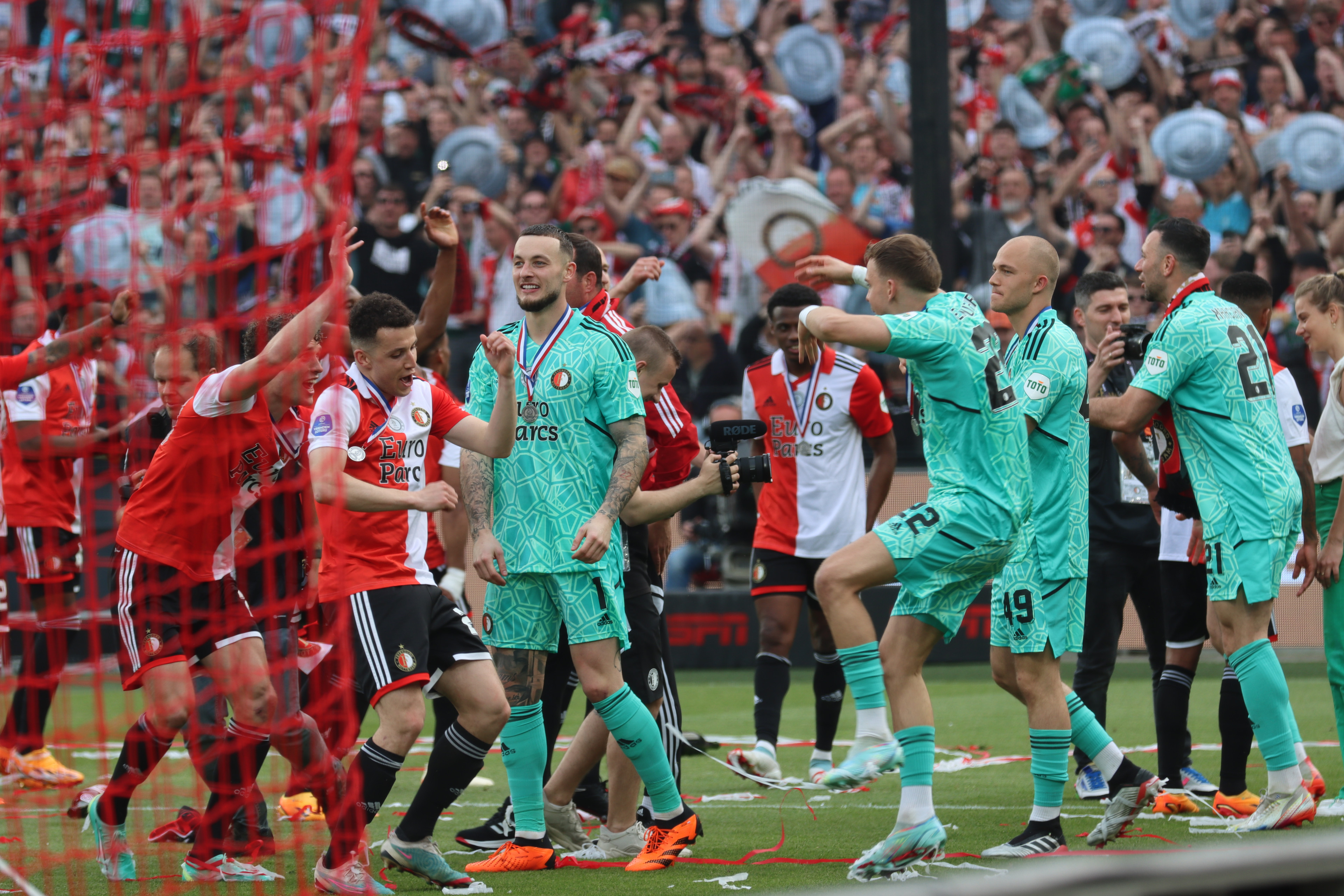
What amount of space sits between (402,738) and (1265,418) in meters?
3.91

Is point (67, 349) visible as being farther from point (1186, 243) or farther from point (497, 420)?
point (1186, 243)

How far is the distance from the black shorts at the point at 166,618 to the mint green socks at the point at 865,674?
2.35 metres

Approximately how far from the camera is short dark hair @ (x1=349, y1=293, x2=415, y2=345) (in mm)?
5812

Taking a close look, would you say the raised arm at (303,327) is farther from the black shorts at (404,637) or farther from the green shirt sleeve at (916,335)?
the green shirt sleeve at (916,335)

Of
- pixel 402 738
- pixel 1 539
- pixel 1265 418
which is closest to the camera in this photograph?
pixel 402 738

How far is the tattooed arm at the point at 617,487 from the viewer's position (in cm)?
570

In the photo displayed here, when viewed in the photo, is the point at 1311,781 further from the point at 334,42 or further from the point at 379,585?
the point at 334,42

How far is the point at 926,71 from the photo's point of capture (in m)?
12.5

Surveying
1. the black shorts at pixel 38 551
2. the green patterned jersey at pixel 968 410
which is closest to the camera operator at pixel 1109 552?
the green patterned jersey at pixel 968 410

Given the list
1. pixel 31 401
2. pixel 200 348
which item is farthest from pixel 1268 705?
pixel 31 401

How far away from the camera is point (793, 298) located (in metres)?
8.58

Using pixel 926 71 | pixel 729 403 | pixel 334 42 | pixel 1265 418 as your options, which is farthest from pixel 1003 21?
pixel 1265 418

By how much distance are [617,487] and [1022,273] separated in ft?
6.52

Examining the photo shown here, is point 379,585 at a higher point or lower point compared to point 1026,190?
lower
